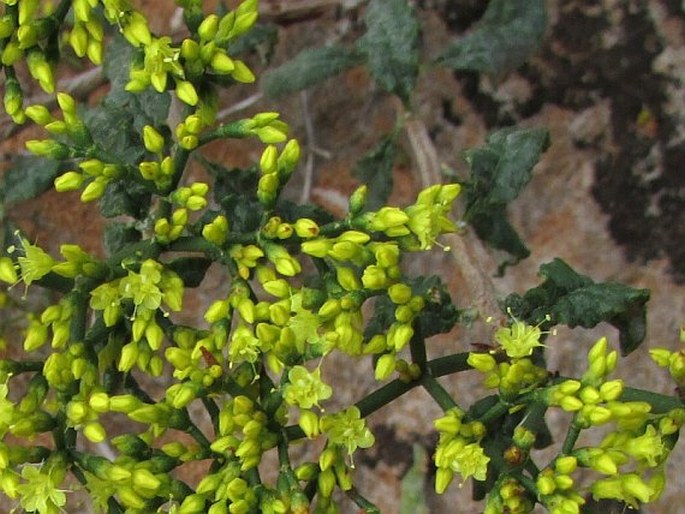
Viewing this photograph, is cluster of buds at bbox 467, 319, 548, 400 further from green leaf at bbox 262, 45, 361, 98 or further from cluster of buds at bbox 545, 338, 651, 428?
green leaf at bbox 262, 45, 361, 98

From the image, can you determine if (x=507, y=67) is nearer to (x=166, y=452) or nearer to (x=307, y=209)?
(x=307, y=209)

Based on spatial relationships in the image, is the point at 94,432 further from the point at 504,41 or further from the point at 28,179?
the point at 504,41

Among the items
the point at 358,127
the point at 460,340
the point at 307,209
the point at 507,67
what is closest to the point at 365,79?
the point at 358,127

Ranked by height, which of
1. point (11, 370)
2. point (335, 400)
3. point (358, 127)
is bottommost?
point (335, 400)

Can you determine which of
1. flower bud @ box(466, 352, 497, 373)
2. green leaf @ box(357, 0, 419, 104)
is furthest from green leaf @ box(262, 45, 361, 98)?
flower bud @ box(466, 352, 497, 373)

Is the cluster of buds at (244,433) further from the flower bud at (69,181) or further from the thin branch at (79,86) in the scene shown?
the thin branch at (79,86)

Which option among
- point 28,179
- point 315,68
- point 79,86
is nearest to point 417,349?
point 315,68

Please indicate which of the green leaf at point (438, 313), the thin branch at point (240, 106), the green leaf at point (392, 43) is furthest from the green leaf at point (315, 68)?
the green leaf at point (438, 313)
